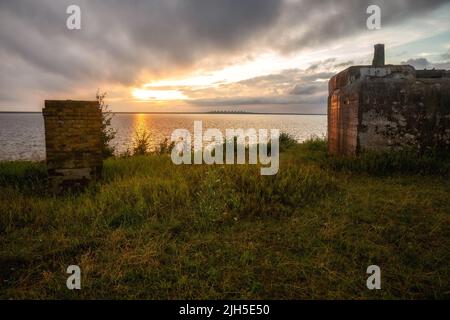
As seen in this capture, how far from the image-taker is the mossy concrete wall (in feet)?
22.2

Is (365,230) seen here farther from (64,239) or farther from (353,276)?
(64,239)

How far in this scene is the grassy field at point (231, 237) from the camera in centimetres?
252

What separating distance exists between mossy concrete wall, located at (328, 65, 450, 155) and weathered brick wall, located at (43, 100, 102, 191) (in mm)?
6165

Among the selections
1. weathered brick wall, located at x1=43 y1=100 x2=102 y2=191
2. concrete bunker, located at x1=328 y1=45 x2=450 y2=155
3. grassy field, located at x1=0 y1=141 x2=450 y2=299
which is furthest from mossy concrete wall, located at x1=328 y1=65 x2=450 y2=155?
weathered brick wall, located at x1=43 y1=100 x2=102 y2=191

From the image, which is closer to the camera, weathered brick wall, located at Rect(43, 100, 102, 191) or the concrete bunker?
weathered brick wall, located at Rect(43, 100, 102, 191)

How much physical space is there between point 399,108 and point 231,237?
5.81 m

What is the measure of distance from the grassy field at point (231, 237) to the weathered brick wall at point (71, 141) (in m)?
0.45

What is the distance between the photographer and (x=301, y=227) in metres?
3.73

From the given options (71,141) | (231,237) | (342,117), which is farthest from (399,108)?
(71,141)

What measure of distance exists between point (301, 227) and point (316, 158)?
4990 mm

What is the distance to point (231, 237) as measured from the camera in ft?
11.5

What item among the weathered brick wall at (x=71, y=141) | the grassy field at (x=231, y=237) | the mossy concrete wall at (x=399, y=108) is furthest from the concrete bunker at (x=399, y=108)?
the weathered brick wall at (x=71, y=141)

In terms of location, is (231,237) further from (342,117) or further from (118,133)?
(118,133)

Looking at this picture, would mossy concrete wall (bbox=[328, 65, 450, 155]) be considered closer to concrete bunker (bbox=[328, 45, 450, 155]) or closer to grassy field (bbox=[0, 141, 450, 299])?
concrete bunker (bbox=[328, 45, 450, 155])
